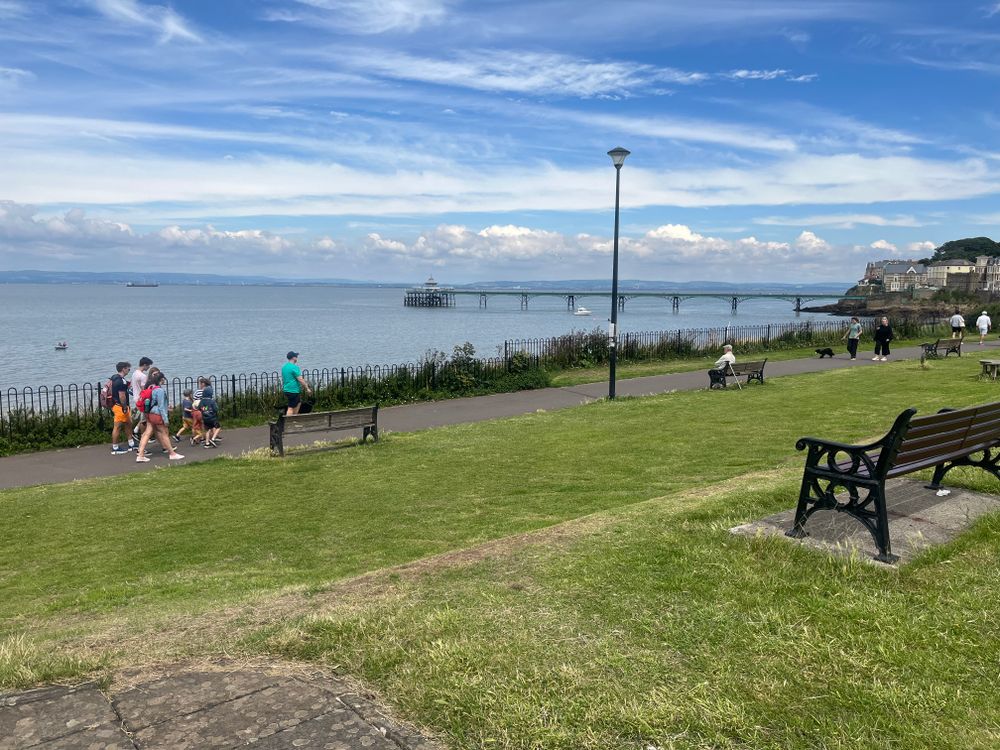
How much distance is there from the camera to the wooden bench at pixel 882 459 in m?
5.16

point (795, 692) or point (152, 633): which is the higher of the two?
point (795, 692)

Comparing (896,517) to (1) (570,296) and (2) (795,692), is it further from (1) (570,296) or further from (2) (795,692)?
(1) (570,296)

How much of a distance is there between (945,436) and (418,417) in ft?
40.4

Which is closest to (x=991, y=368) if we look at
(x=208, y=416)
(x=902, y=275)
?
(x=208, y=416)

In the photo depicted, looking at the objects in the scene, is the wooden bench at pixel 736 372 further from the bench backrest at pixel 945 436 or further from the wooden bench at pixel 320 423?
the bench backrest at pixel 945 436

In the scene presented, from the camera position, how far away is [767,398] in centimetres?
1727

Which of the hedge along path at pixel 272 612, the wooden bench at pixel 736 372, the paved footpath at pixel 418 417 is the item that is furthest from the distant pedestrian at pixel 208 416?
the wooden bench at pixel 736 372

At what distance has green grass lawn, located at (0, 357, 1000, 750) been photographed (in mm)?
3336

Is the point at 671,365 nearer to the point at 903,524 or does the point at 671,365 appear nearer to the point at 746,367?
the point at 746,367

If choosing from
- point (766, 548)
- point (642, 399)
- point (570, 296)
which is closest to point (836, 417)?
point (642, 399)

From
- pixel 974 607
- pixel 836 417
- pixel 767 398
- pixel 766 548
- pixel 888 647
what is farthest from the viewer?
pixel 767 398

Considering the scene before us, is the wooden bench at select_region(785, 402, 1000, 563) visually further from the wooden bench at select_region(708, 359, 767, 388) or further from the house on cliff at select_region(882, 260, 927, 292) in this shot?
the house on cliff at select_region(882, 260, 927, 292)

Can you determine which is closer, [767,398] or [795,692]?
[795,692]

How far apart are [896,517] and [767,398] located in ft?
38.7
